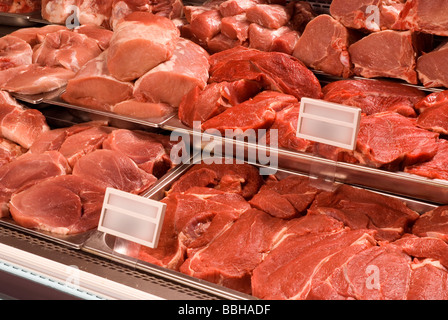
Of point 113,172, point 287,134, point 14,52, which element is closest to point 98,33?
point 14,52

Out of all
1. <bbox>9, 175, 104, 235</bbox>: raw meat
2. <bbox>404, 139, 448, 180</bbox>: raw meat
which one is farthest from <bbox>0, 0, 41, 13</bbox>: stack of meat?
<bbox>404, 139, 448, 180</bbox>: raw meat

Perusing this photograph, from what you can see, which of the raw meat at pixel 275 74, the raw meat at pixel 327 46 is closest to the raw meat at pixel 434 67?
the raw meat at pixel 327 46

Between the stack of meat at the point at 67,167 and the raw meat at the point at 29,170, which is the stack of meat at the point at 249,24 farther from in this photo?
the raw meat at the point at 29,170

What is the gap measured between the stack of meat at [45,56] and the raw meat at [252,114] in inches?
49.3

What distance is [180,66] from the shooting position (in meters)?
3.12

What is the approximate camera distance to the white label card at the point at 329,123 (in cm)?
221

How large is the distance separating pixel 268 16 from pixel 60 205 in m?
1.87

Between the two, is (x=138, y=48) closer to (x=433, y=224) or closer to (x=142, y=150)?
(x=142, y=150)

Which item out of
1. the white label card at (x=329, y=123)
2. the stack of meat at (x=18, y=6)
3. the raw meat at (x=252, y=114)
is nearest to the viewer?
the white label card at (x=329, y=123)

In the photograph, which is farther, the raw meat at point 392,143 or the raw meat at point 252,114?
the raw meat at point 252,114
